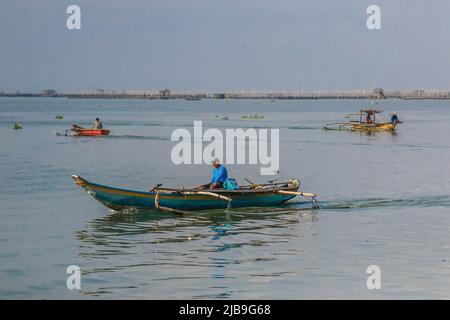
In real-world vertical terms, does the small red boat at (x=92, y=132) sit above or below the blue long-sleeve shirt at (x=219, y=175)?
below

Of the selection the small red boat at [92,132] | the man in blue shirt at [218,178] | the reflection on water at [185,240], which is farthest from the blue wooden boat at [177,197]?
the small red boat at [92,132]

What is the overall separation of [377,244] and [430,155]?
2949 centimetres

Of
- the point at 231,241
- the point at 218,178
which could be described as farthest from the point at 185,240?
the point at 218,178

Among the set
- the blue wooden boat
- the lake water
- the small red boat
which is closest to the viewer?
the lake water

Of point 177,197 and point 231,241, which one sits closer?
point 231,241

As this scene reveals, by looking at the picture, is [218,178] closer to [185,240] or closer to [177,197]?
[177,197]

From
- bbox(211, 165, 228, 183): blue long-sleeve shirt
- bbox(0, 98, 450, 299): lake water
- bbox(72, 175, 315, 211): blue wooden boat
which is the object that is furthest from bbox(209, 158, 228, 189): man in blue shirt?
bbox(0, 98, 450, 299): lake water

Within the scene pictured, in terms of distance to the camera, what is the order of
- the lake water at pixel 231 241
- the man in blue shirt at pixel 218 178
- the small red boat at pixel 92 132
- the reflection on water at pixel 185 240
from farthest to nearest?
the small red boat at pixel 92 132 < the man in blue shirt at pixel 218 178 < the reflection on water at pixel 185 240 < the lake water at pixel 231 241

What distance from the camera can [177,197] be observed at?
950 inches

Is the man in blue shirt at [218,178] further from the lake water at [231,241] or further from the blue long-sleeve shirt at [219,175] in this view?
the lake water at [231,241]

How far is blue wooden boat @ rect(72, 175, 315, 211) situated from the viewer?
23828mm

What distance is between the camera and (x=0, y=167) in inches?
1608

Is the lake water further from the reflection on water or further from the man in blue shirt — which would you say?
the man in blue shirt

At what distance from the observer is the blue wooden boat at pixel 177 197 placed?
938 inches
